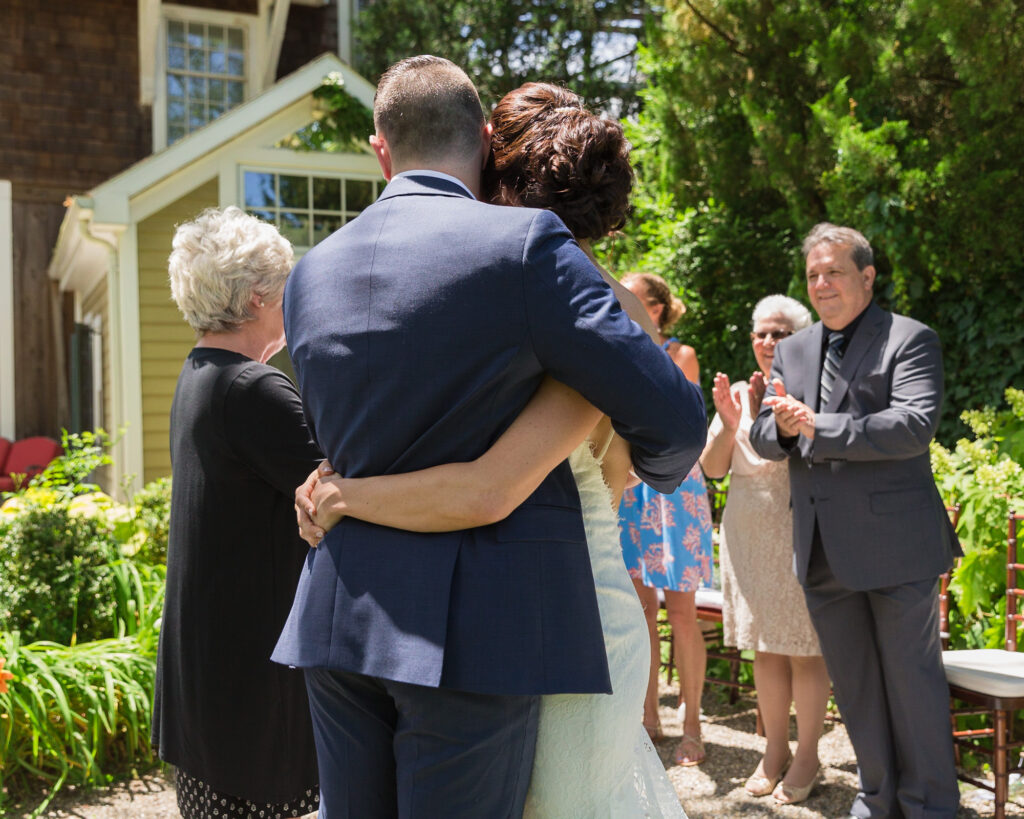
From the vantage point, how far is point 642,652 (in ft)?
5.50

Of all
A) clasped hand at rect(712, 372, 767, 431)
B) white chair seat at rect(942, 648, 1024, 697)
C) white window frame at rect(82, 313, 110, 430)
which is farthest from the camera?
white window frame at rect(82, 313, 110, 430)

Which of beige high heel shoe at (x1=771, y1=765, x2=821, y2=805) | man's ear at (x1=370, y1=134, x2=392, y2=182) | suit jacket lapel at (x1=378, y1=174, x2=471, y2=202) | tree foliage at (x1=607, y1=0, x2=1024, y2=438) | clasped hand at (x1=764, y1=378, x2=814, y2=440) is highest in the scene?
tree foliage at (x1=607, y1=0, x2=1024, y2=438)

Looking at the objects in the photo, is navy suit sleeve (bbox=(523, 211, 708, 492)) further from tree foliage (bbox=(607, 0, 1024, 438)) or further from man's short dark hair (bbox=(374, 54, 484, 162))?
tree foliage (bbox=(607, 0, 1024, 438))

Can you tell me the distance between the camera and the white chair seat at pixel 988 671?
10.8ft

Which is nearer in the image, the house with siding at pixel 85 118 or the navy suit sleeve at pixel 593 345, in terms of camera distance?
the navy suit sleeve at pixel 593 345

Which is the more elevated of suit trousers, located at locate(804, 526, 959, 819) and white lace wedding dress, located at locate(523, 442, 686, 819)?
white lace wedding dress, located at locate(523, 442, 686, 819)

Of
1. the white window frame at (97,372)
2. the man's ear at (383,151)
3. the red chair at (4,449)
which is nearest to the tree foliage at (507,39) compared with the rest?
the white window frame at (97,372)

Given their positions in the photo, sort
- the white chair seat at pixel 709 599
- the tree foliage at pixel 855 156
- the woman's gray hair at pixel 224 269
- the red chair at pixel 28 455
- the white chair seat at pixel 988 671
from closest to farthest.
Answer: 1. the woman's gray hair at pixel 224 269
2. the white chair seat at pixel 988 671
3. the white chair seat at pixel 709 599
4. the tree foliage at pixel 855 156
5. the red chair at pixel 28 455

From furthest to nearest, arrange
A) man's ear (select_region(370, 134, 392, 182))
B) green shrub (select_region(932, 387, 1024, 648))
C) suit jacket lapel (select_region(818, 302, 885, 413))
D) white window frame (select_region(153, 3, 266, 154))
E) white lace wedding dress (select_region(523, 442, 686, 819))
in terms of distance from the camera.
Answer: white window frame (select_region(153, 3, 266, 154))
green shrub (select_region(932, 387, 1024, 648))
suit jacket lapel (select_region(818, 302, 885, 413))
man's ear (select_region(370, 134, 392, 182))
white lace wedding dress (select_region(523, 442, 686, 819))

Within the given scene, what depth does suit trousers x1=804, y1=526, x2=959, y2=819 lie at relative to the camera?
3.34 m

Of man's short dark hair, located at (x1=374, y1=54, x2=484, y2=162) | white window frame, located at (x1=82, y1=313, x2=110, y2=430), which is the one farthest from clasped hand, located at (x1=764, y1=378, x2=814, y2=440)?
white window frame, located at (x1=82, y1=313, x2=110, y2=430)

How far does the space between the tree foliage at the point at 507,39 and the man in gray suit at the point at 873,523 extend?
1040 cm

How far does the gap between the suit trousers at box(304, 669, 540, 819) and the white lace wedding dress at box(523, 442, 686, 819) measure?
0.17 ft

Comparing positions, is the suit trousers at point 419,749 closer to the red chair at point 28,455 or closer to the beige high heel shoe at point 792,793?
the beige high heel shoe at point 792,793
